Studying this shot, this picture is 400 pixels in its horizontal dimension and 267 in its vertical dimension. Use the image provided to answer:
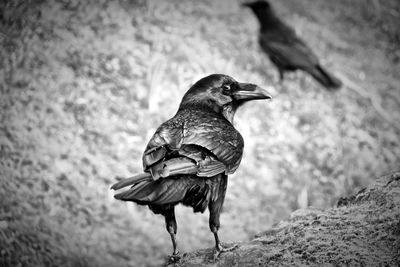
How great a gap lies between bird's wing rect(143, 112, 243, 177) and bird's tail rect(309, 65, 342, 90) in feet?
15.6

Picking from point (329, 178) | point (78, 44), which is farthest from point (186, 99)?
point (329, 178)

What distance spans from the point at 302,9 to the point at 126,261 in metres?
6.17

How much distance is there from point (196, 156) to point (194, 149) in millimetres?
77

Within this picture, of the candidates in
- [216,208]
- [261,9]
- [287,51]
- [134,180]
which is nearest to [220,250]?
[216,208]

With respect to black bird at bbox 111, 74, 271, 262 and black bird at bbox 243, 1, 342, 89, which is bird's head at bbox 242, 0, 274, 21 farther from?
black bird at bbox 111, 74, 271, 262

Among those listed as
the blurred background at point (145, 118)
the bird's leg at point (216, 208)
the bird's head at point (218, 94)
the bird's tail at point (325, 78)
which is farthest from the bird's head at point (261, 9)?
the bird's leg at point (216, 208)

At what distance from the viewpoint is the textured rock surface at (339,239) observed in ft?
8.22

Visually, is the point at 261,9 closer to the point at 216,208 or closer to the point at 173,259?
the point at 216,208

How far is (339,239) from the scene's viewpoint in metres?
2.74


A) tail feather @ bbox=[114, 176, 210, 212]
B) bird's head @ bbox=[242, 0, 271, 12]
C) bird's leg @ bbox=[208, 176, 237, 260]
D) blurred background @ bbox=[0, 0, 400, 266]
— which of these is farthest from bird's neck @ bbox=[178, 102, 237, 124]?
bird's head @ bbox=[242, 0, 271, 12]

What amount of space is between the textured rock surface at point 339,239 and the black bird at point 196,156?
29 centimetres

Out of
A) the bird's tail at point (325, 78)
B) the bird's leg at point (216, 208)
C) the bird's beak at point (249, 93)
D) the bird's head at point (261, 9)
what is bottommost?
the bird's tail at point (325, 78)

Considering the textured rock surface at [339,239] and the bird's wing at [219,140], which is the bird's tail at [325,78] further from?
the bird's wing at [219,140]

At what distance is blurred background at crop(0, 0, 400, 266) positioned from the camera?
208 inches
